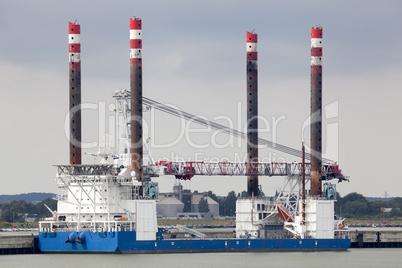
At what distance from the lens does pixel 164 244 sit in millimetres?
101062

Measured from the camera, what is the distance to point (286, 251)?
10631cm

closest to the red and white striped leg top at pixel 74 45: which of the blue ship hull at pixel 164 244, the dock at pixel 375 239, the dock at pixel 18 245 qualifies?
the blue ship hull at pixel 164 244

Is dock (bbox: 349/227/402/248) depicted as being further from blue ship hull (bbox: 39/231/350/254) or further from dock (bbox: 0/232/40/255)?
dock (bbox: 0/232/40/255)

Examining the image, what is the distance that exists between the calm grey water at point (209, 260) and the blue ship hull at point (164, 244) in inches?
42.3

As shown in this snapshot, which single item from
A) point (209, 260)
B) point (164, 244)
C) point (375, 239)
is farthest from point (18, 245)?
point (375, 239)

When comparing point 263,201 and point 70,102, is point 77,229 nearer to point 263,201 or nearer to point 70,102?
point 70,102

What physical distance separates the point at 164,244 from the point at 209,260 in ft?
23.8

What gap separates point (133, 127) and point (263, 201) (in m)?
18.2

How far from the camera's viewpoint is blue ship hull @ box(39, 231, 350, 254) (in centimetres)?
9750

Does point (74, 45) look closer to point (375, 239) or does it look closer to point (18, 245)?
point (18, 245)

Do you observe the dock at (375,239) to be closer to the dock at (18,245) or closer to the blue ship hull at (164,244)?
the blue ship hull at (164,244)

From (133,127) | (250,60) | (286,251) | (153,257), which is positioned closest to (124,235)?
(153,257)

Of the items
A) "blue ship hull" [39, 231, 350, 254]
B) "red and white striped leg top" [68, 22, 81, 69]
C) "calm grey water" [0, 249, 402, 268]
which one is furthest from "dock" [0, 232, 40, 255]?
"red and white striped leg top" [68, 22, 81, 69]

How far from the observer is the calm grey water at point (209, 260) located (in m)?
90.9
